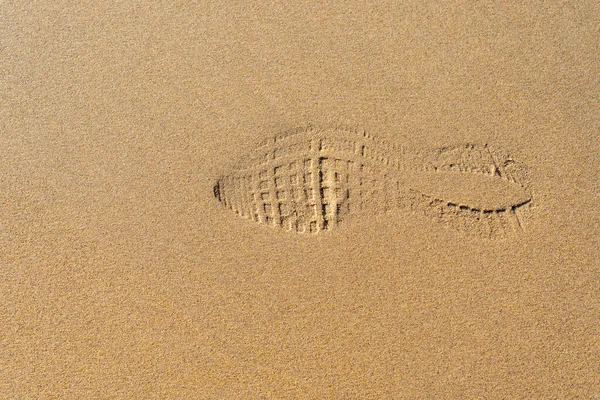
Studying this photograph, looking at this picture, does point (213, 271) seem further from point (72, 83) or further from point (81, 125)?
point (72, 83)

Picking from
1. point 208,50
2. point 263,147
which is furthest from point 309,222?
point 208,50

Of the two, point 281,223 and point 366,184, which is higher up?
point 366,184

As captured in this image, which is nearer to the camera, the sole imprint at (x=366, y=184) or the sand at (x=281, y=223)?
the sand at (x=281, y=223)

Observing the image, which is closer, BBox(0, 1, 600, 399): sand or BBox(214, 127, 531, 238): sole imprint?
BBox(0, 1, 600, 399): sand
